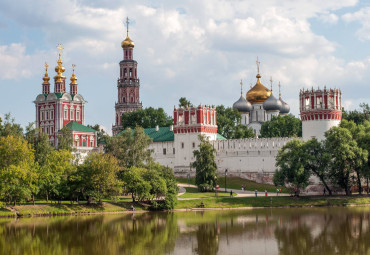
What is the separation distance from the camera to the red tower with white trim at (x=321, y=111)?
213ft

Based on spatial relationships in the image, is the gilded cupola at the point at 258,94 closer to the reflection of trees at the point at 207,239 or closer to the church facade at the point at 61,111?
the church facade at the point at 61,111

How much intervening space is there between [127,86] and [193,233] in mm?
67293

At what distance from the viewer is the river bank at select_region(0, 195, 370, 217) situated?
4788 cm

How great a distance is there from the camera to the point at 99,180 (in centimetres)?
4978

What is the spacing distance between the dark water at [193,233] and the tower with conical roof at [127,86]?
5533cm

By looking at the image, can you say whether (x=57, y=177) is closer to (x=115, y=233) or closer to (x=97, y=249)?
(x=115, y=233)

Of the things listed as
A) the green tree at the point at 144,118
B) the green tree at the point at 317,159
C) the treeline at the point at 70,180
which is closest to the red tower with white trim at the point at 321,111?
the green tree at the point at 317,159

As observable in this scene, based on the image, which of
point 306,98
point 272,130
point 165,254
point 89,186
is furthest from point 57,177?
point 272,130

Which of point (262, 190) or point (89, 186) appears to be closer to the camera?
point (89, 186)

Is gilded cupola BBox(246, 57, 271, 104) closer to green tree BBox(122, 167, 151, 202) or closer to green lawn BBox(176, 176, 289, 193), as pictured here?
green lawn BBox(176, 176, 289, 193)

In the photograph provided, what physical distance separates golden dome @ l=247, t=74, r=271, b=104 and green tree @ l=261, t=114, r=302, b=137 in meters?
13.8

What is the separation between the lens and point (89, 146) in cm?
8569

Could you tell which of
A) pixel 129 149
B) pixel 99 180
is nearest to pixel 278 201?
pixel 129 149

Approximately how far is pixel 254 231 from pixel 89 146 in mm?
50971
